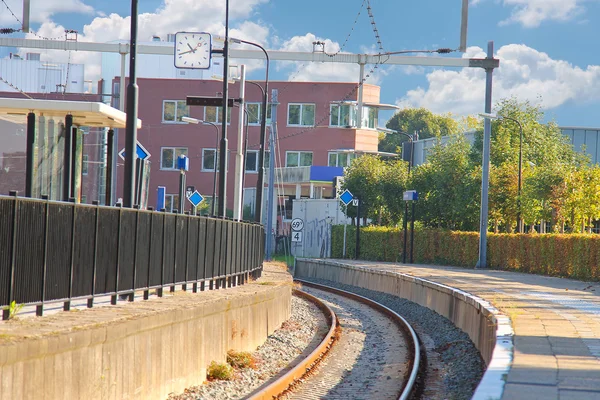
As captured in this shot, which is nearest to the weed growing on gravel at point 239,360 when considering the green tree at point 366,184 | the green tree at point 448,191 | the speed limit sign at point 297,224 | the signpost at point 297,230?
the signpost at point 297,230

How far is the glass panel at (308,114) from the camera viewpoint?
78.7 meters

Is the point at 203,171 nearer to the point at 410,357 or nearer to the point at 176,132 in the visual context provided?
the point at 176,132

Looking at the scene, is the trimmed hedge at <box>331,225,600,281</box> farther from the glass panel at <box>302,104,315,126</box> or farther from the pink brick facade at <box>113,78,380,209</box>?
the glass panel at <box>302,104,315,126</box>

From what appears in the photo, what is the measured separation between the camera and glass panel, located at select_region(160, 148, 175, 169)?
79500 millimetres

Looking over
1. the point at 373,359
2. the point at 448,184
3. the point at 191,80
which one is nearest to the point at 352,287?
the point at 448,184

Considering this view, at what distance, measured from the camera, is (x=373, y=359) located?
19.0m

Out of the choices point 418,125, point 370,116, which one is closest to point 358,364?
point 370,116

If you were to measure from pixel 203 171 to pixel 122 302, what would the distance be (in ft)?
219

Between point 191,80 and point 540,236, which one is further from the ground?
point 191,80

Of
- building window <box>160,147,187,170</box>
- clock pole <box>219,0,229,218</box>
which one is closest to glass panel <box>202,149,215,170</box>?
building window <box>160,147,187,170</box>

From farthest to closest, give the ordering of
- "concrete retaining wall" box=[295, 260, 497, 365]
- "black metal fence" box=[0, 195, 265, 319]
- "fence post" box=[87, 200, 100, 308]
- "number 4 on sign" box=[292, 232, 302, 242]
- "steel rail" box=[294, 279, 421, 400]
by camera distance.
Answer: "number 4 on sign" box=[292, 232, 302, 242] → "concrete retaining wall" box=[295, 260, 497, 365] → "steel rail" box=[294, 279, 421, 400] → "fence post" box=[87, 200, 100, 308] → "black metal fence" box=[0, 195, 265, 319]

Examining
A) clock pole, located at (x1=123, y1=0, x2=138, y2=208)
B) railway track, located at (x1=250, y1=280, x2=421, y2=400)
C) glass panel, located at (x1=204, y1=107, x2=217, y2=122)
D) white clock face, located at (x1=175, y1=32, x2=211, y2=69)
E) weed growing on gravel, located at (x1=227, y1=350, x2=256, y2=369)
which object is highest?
glass panel, located at (x1=204, y1=107, x2=217, y2=122)

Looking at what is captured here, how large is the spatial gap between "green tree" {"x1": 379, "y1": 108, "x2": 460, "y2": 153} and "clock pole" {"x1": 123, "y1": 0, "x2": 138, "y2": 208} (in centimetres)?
11441

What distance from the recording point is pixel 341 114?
258 ft
